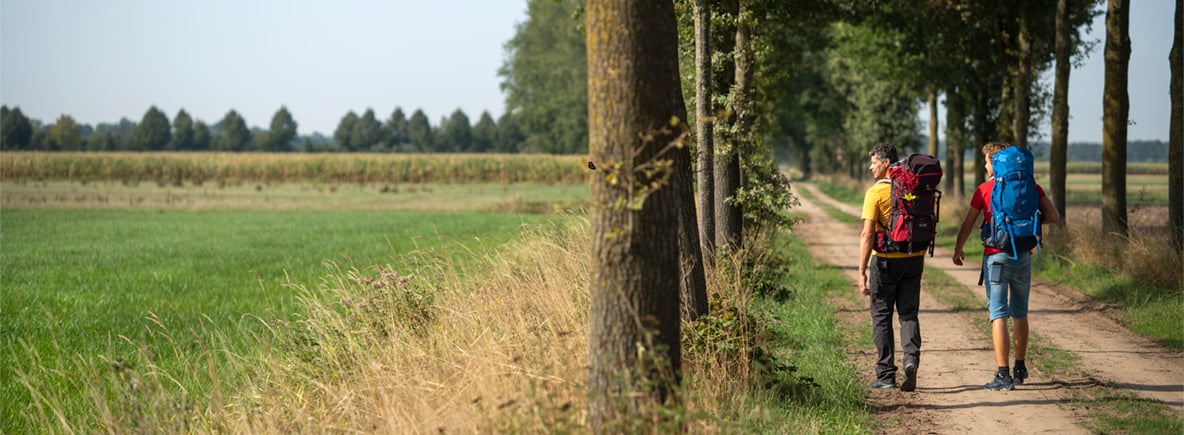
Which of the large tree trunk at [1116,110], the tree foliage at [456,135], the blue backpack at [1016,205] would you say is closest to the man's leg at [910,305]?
the blue backpack at [1016,205]

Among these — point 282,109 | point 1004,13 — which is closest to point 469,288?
point 1004,13

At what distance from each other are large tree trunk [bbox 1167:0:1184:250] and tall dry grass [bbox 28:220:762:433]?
8.15m

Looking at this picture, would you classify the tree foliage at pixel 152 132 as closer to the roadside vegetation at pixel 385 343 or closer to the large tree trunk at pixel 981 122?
the roadside vegetation at pixel 385 343

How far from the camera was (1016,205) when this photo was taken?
8.18 meters

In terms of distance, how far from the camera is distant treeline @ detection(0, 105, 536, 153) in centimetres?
10962

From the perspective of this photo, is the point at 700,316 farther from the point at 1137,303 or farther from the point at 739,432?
the point at 1137,303

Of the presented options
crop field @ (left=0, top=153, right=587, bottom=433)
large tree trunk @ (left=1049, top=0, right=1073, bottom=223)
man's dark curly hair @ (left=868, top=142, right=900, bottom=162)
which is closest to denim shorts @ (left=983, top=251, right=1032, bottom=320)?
man's dark curly hair @ (left=868, top=142, right=900, bottom=162)

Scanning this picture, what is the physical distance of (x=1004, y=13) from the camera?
23.3 m

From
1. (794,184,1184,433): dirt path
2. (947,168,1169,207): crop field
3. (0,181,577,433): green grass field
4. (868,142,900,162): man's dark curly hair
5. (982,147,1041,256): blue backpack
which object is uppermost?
(868,142,900,162): man's dark curly hair

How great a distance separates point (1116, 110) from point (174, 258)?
20738mm

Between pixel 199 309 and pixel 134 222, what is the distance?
24581mm

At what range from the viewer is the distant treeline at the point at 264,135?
110m

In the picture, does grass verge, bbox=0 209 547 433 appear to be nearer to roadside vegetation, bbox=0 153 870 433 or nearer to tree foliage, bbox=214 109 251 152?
roadside vegetation, bbox=0 153 870 433

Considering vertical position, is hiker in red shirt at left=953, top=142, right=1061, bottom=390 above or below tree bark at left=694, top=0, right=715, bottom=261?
below
